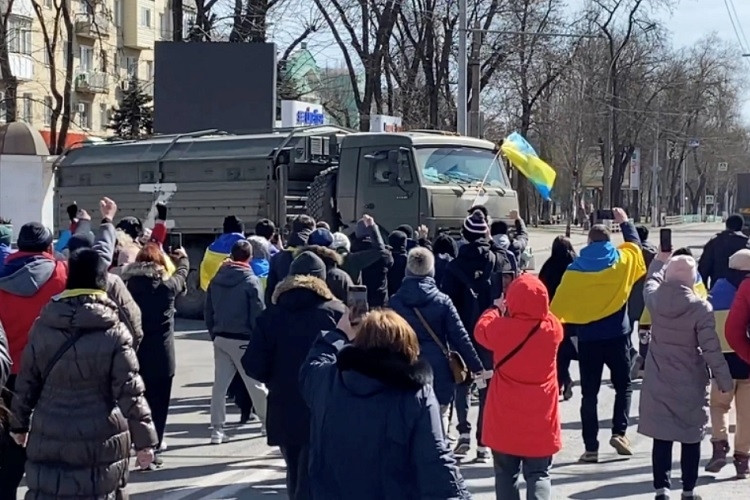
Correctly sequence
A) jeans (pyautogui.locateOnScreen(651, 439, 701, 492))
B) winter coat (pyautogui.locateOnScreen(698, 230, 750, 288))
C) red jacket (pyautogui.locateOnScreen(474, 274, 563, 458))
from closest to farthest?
red jacket (pyautogui.locateOnScreen(474, 274, 563, 458)), jeans (pyautogui.locateOnScreen(651, 439, 701, 492)), winter coat (pyautogui.locateOnScreen(698, 230, 750, 288))

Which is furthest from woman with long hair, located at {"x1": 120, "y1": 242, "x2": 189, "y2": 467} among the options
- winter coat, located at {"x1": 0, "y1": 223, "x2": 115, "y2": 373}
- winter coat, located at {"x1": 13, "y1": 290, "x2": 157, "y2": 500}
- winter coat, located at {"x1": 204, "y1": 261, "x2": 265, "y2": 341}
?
winter coat, located at {"x1": 13, "y1": 290, "x2": 157, "y2": 500}

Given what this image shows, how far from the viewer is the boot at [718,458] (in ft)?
28.8

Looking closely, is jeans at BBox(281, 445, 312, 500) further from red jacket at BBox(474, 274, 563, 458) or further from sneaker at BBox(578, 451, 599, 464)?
sneaker at BBox(578, 451, 599, 464)

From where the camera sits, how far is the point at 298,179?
18797mm

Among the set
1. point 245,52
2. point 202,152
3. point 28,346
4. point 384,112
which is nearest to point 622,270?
point 28,346

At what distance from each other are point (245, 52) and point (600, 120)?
3597cm

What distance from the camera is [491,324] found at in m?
6.68

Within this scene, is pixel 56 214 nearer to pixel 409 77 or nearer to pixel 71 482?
pixel 71 482

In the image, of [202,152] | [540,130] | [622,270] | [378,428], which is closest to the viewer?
[378,428]

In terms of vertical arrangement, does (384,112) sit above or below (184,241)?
above

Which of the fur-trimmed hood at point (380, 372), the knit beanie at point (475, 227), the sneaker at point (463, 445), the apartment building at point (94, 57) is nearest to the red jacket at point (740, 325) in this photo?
the sneaker at point (463, 445)

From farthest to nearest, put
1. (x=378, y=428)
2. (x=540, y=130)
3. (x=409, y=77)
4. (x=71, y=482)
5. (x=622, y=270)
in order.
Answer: (x=540, y=130), (x=409, y=77), (x=622, y=270), (x=71, y=482), (x=378, y=428)

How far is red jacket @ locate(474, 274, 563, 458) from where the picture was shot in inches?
258

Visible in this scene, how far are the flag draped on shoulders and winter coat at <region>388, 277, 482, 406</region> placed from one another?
1559 millimetres
